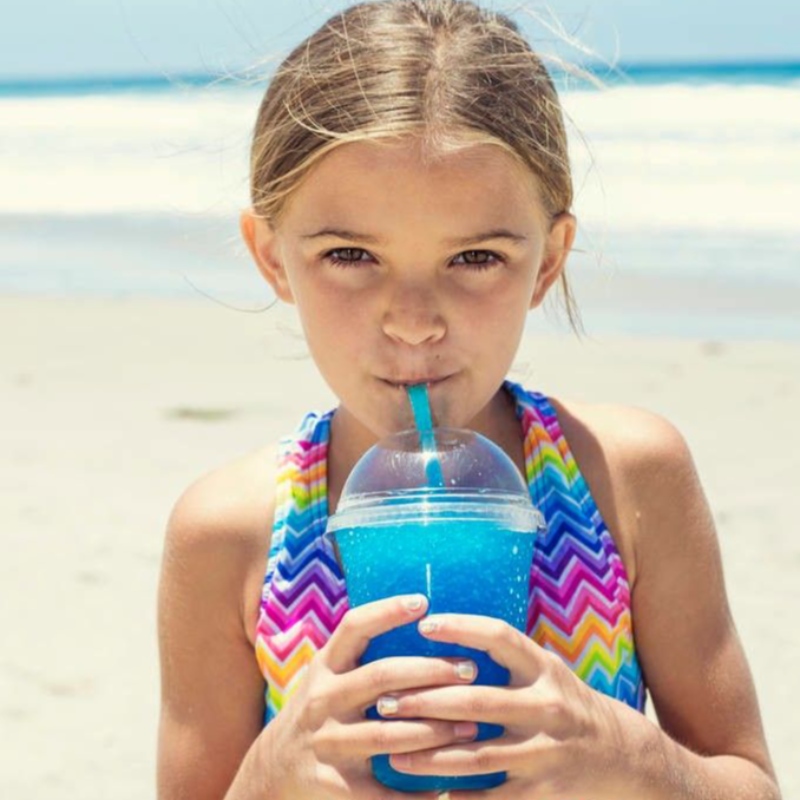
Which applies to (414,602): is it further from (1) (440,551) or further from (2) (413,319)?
(2) (413,319)

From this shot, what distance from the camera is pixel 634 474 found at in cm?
236

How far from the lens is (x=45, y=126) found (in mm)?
21844

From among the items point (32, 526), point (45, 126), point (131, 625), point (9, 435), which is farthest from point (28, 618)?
point (45, 126)

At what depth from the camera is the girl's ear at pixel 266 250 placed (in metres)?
2.31

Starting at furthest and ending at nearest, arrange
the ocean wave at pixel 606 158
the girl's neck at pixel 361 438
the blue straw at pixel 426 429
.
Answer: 1. the ocean wave at pixel 606 158
2. the girl's neck at pixel 361 438
3. the blue straw at pixel 426 429

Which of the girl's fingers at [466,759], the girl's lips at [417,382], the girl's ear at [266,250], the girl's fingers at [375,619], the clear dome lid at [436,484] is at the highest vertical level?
the girl's ear at [266,250]

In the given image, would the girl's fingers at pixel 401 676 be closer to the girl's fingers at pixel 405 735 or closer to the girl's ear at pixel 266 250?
the girl's fingers at pixel 405 735

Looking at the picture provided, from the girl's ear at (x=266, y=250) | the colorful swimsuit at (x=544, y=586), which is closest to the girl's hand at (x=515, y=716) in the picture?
the colorful swimsuit at (x=544, y=586)

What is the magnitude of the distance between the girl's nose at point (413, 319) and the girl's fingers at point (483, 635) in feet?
1.45

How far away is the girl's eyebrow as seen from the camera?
200 centimetres

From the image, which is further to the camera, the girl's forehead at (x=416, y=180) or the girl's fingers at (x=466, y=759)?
the girl's forehead at (x=416, y=180)

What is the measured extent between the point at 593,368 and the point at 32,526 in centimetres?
278

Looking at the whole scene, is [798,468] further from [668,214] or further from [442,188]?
[668,214]

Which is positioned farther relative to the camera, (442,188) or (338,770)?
(442,188)
